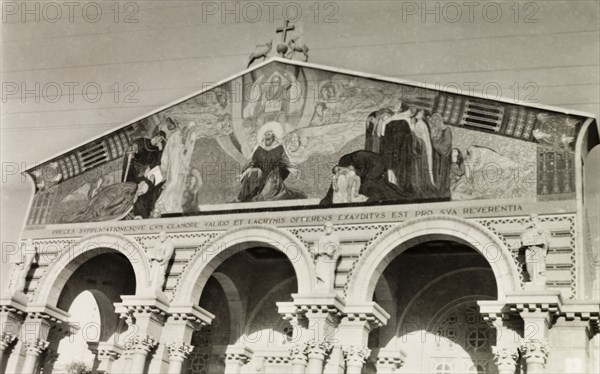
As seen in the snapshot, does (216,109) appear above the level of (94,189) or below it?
above

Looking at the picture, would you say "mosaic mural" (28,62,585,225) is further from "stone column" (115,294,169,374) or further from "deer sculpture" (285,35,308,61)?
"stone column" (115,294,169,374)

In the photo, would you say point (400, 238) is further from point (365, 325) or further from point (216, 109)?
point (216, 109)

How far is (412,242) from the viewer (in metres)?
17.8

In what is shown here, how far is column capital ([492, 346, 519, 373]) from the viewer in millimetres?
15508

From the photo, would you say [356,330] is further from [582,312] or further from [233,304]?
[233,304]

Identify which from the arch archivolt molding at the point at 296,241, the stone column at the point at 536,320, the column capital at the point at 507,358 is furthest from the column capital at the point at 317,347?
the stone column at the point at 536,320

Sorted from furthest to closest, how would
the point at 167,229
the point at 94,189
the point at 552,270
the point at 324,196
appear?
1. the point at 94,189
2. the point at 167,229
3. the point at 324,196
4. the point at 552,270

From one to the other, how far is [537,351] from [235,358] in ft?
32.3

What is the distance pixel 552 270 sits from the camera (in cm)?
1609

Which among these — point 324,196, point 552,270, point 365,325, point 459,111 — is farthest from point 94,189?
point 552,270

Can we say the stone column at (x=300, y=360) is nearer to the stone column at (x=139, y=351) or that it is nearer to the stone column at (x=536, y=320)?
the stone column at (x=139, y=351)

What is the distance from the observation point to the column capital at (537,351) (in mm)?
15148

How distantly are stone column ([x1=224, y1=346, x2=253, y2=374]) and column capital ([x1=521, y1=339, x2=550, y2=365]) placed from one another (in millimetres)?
9433

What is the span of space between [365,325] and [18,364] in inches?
389
